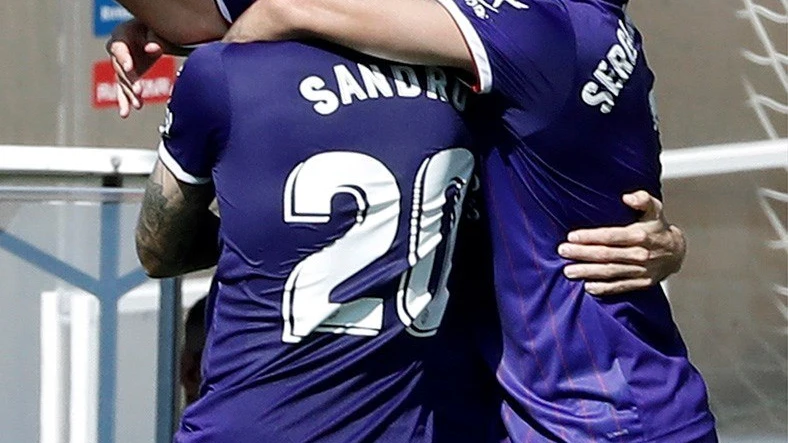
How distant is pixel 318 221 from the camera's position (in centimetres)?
205

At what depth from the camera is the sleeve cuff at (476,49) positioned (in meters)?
2.04

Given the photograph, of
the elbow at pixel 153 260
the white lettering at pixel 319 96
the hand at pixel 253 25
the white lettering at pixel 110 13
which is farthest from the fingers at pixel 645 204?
the white lettering at pixel 110 13

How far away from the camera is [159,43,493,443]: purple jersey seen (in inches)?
80.4

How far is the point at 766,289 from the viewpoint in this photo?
3.96 meters

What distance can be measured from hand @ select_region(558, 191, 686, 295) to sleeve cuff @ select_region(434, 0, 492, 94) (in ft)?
0.90

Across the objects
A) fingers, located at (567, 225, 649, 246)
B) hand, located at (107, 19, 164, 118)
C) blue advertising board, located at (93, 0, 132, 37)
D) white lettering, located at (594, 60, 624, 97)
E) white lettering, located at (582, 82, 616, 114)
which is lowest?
blue advertising board, located at (93, 0, 132, 37)

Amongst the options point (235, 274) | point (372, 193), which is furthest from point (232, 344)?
point (372, 193)

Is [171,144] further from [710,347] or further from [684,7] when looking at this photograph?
[684,7]

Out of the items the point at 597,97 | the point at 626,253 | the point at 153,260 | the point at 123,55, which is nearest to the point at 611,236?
the point at 626,253

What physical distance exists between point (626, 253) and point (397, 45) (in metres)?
0.46

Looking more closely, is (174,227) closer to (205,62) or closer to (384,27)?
(205,62)

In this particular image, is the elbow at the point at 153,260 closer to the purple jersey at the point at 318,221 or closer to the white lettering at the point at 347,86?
the purple jersey at the point at 318,221

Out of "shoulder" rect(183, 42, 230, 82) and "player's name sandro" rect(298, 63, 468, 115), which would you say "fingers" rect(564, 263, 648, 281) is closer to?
"player's name sandro" rect(298, 63, 468, 115)

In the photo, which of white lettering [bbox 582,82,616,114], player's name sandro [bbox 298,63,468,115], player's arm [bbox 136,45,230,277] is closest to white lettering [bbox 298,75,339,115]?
player's name sandro [bbox 298,63,468,115]
